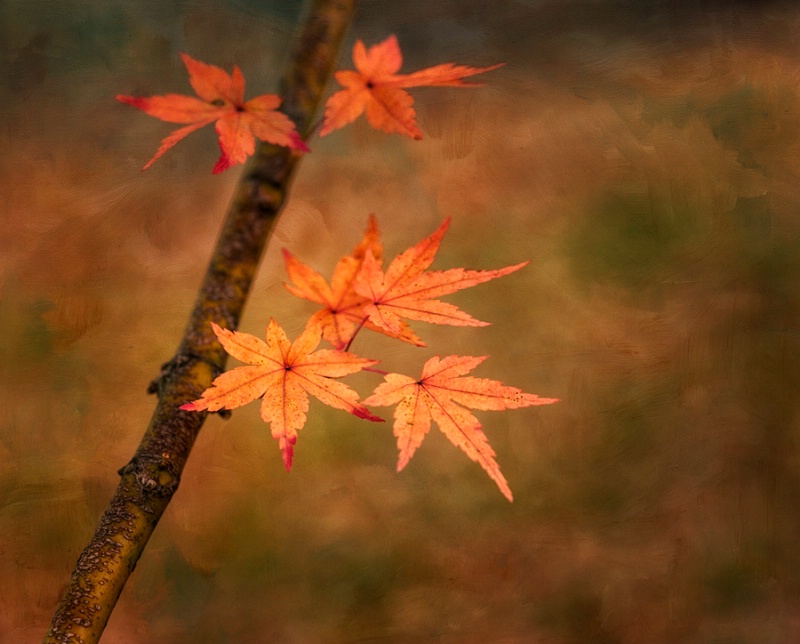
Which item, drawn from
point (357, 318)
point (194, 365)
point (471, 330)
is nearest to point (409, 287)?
point (357, 318)

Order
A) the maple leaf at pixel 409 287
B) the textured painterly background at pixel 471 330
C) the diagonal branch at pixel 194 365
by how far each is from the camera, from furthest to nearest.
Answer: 1. the textured painterly background at pixel 471 330
2. the maple leaf at pixel 409 287
3. the diagonal branch at pixel 194 365

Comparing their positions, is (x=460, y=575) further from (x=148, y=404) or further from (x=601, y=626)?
(x=148, y=404)

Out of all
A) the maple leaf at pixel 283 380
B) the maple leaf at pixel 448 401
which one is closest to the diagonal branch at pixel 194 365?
the maple leaf at pixel 283 380

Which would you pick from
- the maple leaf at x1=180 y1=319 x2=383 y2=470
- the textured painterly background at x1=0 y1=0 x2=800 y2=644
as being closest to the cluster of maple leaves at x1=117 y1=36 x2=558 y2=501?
the maple leaf at x1=180 y1=319 x2=383 y2=470

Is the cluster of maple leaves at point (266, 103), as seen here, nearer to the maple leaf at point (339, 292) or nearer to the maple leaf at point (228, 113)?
the maple leaf at point (228, 113)

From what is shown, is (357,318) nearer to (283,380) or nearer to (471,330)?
(283,380)

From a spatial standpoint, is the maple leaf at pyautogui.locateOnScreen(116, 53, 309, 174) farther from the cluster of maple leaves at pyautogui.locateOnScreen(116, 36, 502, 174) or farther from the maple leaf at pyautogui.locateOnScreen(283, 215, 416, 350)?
the maple leaf at pyautogui.locateOnScreen(283, 215, 416, 350)
